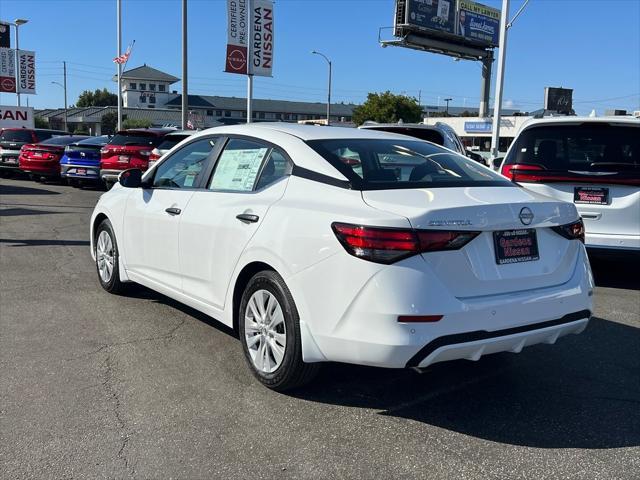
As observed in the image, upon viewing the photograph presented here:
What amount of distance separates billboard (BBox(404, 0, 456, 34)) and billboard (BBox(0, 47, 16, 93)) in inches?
1128

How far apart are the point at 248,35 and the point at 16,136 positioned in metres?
8.97

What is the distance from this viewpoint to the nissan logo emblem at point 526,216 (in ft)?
11.8

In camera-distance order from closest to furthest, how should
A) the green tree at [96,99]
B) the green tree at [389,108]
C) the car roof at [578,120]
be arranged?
1. the car roof at [578,120]
2. the green tree at [389,108]
3. the green tree at [96,99]

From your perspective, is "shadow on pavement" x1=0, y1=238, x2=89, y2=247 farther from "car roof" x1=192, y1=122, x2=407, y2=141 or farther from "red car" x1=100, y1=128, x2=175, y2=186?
"red car" x1=100, y1=128, x2=175, y2=186

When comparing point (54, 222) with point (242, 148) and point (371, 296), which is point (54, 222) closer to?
point (242, 148)

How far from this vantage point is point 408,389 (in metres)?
4.11

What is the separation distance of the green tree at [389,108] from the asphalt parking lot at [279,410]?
6744 centimetres

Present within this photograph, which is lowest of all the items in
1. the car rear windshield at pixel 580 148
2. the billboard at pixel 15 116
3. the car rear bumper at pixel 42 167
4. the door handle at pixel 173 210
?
the car rear bumper at pixel 42 167

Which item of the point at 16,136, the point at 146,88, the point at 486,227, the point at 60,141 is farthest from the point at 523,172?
the point at 146,88

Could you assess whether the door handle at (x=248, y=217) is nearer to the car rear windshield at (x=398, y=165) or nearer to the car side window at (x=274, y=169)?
the car side window at (x=274, y=169)

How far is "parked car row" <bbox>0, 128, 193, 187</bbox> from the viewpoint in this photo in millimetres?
15234

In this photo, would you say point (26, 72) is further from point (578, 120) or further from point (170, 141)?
point (578, 120)

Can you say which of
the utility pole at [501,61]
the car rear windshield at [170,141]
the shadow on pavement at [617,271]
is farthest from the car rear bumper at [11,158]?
the shadow on pavement at [617,271]

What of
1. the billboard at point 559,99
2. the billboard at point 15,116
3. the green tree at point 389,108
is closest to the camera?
the billboard at point 15,116
